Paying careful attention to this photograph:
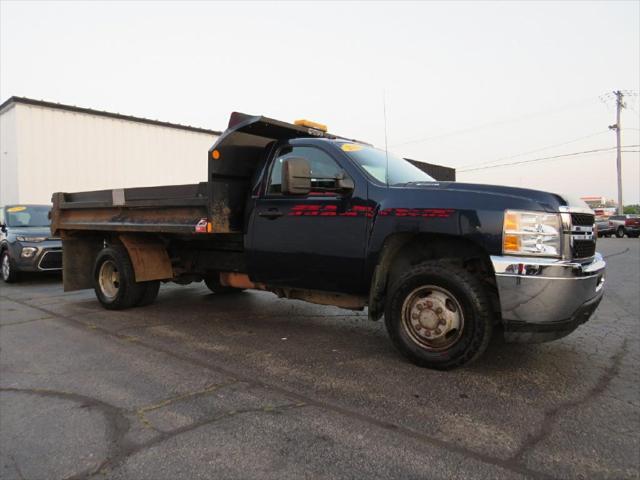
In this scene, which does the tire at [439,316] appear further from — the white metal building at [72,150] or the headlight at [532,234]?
the white metal building at [72,150]

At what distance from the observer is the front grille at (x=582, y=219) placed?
356cm

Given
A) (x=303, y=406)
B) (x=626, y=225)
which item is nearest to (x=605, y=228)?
(x=626, y=225)

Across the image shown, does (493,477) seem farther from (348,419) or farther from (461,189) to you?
(461,189)

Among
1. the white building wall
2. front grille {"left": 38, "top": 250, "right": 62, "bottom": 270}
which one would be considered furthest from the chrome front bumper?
the white building wall

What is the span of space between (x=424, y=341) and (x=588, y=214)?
165 cm

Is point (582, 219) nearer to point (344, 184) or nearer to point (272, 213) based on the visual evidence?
point (344, 184)

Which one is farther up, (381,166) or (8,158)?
(8,158)

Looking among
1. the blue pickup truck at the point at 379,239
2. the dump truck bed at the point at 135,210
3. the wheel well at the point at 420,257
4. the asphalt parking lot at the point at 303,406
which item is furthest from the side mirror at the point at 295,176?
the asphalt parking lot at the point at 303,406

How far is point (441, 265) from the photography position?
3.82m

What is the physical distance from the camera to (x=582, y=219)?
3.67m

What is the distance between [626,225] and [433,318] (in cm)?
3550

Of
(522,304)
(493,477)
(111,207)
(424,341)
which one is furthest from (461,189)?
(111,207)

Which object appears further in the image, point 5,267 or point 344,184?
point 5,267

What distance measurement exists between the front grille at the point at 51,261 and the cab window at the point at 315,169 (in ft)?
22.0
